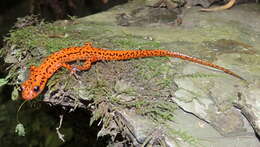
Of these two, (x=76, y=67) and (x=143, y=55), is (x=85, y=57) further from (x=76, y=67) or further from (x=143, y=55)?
(x=143, y=55)

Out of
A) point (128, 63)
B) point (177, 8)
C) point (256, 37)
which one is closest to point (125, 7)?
point (177, 8)

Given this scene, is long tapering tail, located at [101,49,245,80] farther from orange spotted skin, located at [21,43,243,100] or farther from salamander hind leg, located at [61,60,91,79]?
salamander hind leg, located at [61,60,91,79]

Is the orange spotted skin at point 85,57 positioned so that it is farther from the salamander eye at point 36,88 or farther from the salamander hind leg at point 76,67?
the salamander eye at point 36,88

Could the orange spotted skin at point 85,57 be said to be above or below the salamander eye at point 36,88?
above

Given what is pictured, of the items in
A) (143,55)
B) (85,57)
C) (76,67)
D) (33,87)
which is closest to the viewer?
(33,87)

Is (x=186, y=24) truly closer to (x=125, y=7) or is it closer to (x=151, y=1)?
(x=151, y=1)

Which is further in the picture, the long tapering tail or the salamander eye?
the long tapering tail

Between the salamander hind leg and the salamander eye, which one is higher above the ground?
the salamander hind leg

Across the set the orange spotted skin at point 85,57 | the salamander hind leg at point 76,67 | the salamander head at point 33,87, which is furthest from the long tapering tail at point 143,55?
the salamander head at point 33,87

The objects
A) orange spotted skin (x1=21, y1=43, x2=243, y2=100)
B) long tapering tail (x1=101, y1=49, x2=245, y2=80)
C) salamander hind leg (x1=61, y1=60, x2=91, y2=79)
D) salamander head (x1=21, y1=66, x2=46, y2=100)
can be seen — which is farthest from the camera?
long tapering tail (x1=101, y1=49, x2=245, y2=80)

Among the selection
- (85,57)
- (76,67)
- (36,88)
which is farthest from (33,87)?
(85,57)

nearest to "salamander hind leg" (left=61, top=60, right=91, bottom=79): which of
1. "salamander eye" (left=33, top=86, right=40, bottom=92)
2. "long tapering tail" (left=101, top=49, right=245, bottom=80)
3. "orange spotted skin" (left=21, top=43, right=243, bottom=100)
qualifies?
"orange spotted skin" (left=21, top=43, right=243, bottom=100)

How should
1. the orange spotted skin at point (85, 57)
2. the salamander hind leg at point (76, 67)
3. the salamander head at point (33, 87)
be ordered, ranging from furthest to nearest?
the salamander hind leg at point (76, 67), the orange spotted skin at point (85, 57), the salamander head at point (33, 87)

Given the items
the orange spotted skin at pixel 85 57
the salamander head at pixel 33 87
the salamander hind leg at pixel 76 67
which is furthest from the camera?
the salamander hind leg at pixel 76 67
